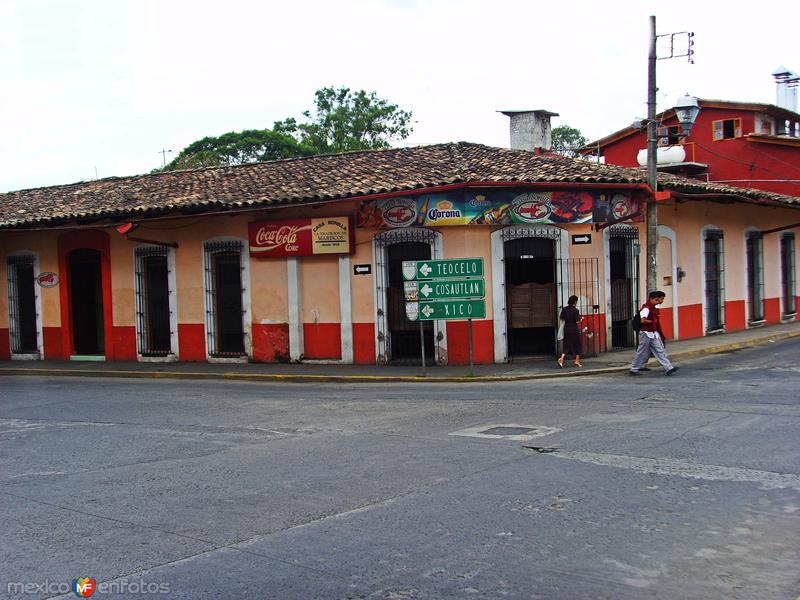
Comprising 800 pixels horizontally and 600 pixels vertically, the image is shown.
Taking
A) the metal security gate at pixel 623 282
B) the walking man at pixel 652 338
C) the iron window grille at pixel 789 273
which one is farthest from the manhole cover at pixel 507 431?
the iron window grille at pixel 789 273

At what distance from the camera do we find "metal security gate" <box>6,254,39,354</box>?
74.8 ft

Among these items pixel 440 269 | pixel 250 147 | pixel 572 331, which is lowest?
pixel 572 331

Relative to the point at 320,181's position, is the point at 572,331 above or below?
below

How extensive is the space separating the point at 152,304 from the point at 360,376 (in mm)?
7470

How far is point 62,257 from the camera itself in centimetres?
2175

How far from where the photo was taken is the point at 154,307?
20797 millimetres

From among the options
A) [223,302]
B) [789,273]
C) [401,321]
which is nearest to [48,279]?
[223,302]

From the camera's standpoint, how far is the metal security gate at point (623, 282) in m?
18.5

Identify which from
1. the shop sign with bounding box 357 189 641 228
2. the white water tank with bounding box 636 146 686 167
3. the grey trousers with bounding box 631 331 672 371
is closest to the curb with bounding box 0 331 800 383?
the grey trousers with bounding box 631 331 672 371

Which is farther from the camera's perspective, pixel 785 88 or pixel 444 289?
pixel 785 88

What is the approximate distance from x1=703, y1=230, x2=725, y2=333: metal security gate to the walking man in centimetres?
818

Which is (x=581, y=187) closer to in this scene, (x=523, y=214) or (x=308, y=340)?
(x=523, y=214)
